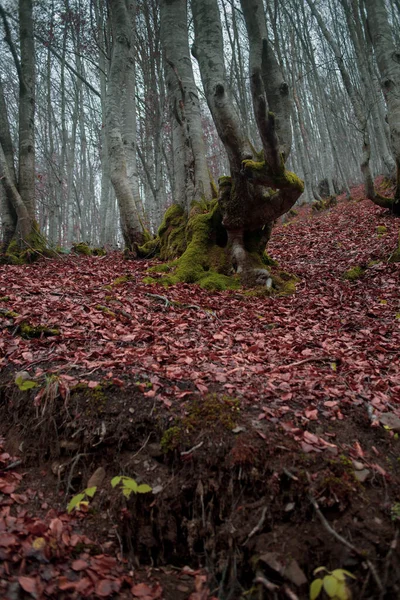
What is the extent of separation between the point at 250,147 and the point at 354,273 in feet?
8.91

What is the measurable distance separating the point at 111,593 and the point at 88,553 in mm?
297

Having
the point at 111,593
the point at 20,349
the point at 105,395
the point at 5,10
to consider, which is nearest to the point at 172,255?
the point at 20,349

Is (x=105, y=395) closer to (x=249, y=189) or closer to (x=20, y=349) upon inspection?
(x=20, y=349)

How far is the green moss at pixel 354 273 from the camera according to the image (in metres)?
6.19

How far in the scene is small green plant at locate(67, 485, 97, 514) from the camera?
2180 mm

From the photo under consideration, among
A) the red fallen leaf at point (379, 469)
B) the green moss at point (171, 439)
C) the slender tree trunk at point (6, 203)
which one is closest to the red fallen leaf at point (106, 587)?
the green moss at point (171, 439)

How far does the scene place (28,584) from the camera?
1.75 meters

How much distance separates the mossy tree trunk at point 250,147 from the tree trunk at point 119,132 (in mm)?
2478

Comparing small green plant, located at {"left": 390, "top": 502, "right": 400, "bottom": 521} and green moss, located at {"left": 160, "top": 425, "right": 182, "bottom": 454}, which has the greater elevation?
green moss, located at {"left": 160, "top": 425, "right": 182, "bottom": 454}

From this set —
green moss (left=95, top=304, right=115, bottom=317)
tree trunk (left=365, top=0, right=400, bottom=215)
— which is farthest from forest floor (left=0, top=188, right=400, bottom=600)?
tree trunk (left=365, top=0, right=400, bottom=215)

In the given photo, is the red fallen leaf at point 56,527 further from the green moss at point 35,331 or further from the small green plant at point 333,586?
the green moss at point 35,331

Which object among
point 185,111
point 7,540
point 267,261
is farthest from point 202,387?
point 185,111

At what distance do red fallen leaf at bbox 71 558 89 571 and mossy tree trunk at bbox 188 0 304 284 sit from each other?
4.53 meters

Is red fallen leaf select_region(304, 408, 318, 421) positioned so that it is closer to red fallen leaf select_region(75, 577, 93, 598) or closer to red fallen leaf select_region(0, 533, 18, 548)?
red fallen leaf select_region(75, 577, 93, 598)
